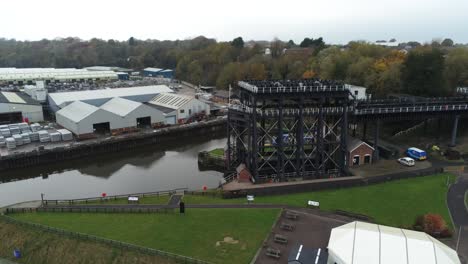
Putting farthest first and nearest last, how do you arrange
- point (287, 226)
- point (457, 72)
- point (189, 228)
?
point (457, 72), point (189, 228), point (287, 226)

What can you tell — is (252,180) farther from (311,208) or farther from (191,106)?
(191,106)

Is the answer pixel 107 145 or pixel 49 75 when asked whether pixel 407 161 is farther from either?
pixel 49 75

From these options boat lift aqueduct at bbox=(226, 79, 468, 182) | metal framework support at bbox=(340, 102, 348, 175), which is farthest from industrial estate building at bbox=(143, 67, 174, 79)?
metal framework support at bbox=(340, 102, 348, 175)

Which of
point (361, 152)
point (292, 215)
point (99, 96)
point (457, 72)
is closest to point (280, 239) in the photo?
point (292, 215)

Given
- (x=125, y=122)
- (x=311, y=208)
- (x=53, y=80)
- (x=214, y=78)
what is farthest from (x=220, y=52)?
(x=311, y=208)

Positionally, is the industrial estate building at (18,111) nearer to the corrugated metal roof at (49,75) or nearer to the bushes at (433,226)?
the corrugated metal roof at (49,75)

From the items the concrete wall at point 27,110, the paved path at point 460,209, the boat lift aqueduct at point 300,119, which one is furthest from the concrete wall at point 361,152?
the concrete wall at point 27,110
